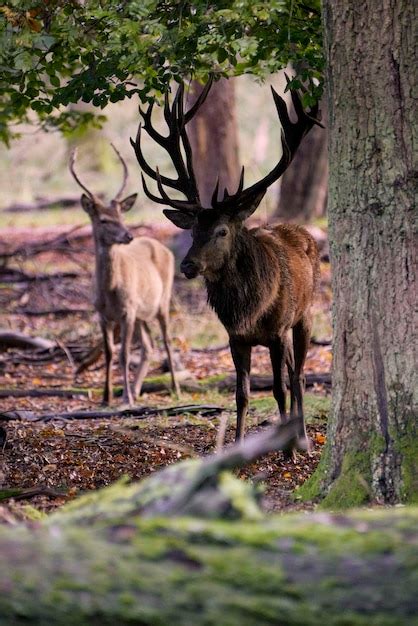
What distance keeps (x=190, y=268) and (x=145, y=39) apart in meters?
1.66

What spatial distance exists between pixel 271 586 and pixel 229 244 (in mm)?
4895

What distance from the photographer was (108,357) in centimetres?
1128

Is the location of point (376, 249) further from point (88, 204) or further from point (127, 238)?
point (88, 204)

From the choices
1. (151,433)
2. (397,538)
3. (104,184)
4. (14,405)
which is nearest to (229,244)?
(151,433)

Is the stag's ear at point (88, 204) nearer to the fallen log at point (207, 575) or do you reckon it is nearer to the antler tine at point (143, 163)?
the antler tine at point (143, 163)

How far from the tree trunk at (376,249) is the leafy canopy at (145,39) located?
2.78 feet

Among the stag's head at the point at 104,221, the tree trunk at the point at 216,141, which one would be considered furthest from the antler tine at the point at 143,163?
the tree trunk at the point at 216,141

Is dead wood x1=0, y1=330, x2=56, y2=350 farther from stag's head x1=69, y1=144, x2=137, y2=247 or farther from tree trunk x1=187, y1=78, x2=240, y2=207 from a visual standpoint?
tree trunk x1=187, y1=78, x2=240, y2=207

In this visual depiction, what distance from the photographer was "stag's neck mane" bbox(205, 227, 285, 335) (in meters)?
7.85

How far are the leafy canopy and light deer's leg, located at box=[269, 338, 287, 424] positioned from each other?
182 centimetres

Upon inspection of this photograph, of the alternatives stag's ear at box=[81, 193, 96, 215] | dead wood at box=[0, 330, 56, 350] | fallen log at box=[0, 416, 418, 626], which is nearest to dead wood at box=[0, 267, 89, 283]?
dead wood at box=[0, 330, 56, 350]

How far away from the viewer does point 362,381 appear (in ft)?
19.1

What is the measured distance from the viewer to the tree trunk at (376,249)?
5.73 meters

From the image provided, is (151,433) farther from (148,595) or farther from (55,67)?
(148,595)
